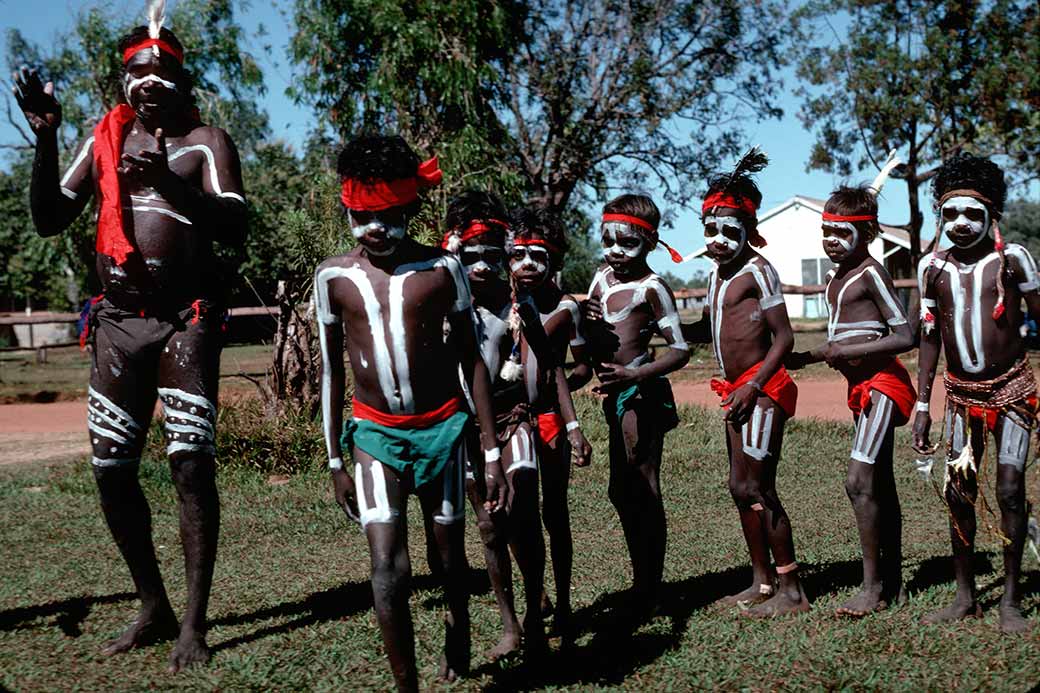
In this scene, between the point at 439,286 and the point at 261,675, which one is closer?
the point at 439,286

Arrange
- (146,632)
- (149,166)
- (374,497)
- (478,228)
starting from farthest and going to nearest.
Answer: (146,632) < (478,228) < (149,166) < (374,497)

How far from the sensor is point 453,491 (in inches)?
141

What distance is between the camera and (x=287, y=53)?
18484 millimetres

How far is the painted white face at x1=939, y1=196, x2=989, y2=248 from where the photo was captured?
4.55m

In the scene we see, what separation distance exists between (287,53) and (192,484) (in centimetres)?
1573

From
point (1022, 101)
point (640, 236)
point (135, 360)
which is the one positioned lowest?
point (135, 360)

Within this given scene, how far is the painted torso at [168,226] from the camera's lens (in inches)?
166

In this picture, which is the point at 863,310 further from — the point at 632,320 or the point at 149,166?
the point at 149,166

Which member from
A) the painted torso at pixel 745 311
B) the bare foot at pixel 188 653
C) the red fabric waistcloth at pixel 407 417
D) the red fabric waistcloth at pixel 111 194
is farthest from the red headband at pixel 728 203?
the bare foot at pixel 188 653

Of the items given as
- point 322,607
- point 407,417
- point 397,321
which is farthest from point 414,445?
point 322,607

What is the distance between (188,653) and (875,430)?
323 cm

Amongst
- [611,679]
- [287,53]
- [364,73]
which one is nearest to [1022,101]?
[364,73]

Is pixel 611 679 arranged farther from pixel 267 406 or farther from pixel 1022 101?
pixel 1022 101

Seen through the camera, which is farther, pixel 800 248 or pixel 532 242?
pixel 800 248
